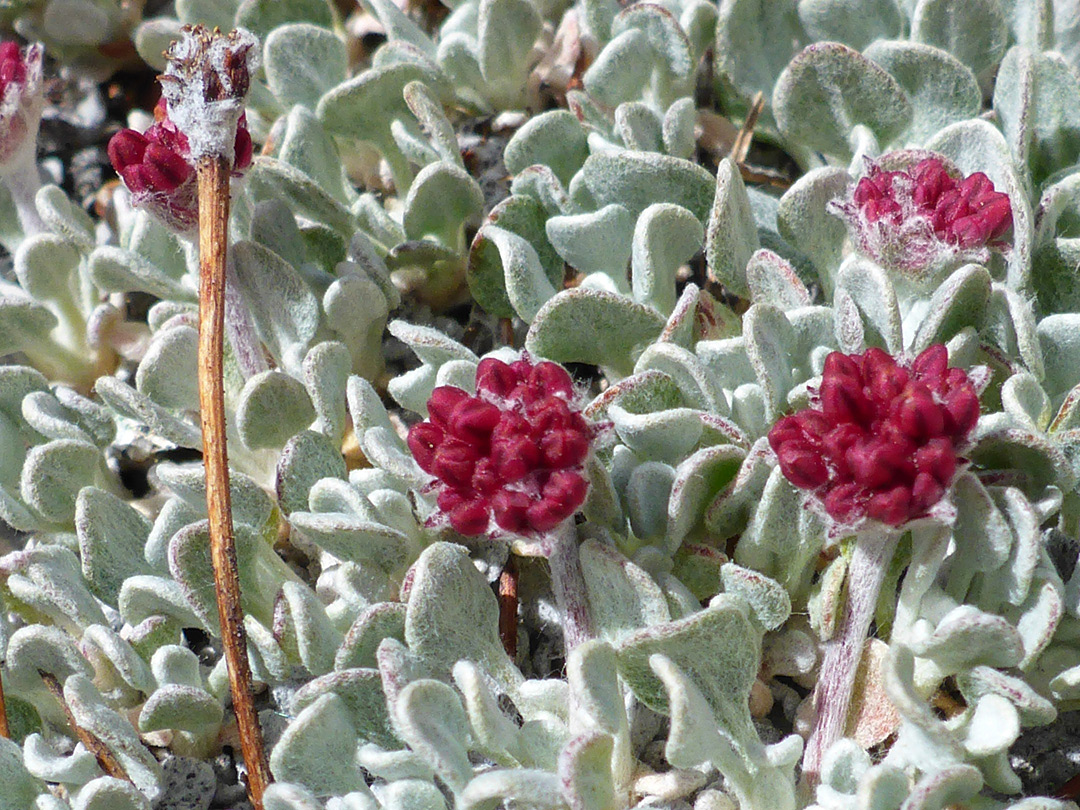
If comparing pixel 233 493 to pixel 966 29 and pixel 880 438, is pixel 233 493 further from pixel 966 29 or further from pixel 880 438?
pixel 966 29

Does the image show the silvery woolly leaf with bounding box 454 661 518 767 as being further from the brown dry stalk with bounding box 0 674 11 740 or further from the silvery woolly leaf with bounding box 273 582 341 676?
the brown dry stalk with bounding box 0 674 11 740

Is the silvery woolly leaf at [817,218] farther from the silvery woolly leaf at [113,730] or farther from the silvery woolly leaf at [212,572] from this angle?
the silvery woolly leaf at [113,730]

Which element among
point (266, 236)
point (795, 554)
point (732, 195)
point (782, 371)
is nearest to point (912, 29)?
point (732, 195)

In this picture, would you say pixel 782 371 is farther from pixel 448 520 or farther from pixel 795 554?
pixel 448 520

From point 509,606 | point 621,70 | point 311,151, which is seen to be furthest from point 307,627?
point 621,70

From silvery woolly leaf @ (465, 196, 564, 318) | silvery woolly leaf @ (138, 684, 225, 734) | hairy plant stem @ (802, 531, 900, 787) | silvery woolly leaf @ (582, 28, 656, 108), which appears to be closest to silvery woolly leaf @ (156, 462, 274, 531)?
silvery woolly leaf @ (138, 684, 225, 734)

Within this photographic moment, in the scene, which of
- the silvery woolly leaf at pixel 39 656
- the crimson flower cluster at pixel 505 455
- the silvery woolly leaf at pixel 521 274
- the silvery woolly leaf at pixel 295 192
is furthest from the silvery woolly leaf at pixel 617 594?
the silvery woolly leaf at pixel 295 192
